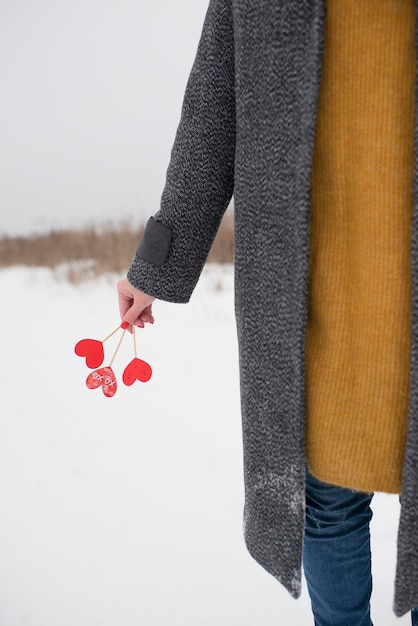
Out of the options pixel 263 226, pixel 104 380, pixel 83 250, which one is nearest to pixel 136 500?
pixel 104 380

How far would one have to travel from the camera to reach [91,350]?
0.88 metres

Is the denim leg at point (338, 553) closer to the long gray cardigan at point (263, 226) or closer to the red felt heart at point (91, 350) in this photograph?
the long gray cardigan at point (263, 226)

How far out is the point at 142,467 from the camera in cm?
166

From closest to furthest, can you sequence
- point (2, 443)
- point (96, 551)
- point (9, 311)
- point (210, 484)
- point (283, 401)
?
point (283, 401)
point (96, 551)
point (210, 484)
point (2, 443)
point (9, 311)

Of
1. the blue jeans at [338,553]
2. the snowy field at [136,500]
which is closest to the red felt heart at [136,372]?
the blue jeans at [338,553]

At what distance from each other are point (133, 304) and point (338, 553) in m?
0.44

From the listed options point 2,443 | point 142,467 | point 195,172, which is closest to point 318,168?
point 195,172

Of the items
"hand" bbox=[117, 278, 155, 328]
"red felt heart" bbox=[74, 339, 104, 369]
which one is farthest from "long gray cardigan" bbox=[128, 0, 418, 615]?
"red felt heart" bbox=[74, 339, 104, 369]

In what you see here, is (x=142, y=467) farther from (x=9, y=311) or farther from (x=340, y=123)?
(x=9, y=311)

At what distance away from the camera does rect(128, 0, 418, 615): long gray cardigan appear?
61cm

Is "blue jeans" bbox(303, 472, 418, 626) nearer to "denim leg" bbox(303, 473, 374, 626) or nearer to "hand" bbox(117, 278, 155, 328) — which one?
"denim leg" bbox(303, 473, 374, 626)

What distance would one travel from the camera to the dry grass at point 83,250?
3875 millimetres

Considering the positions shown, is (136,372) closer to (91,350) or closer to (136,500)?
(91,350)

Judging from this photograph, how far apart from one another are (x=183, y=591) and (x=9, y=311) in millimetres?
2372
